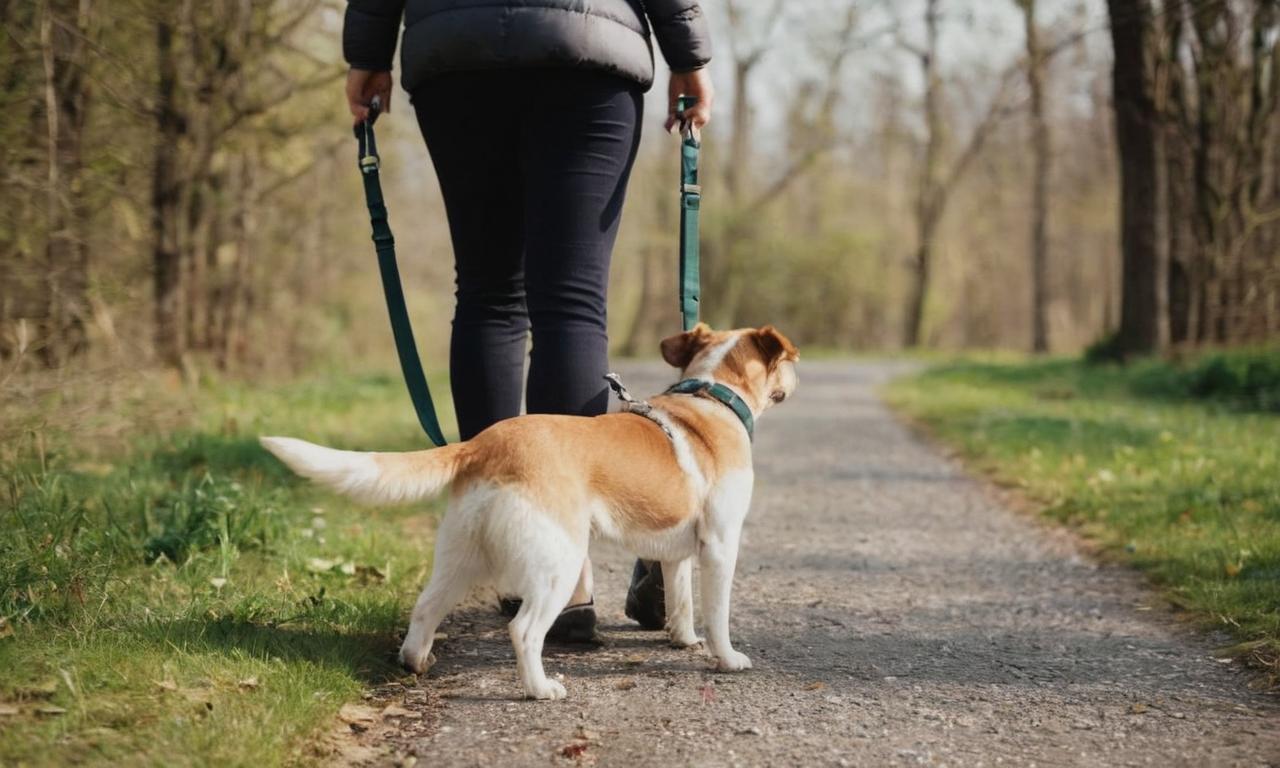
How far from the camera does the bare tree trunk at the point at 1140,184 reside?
1327 centimetres

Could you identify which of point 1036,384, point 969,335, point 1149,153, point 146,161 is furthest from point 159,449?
point 969,335

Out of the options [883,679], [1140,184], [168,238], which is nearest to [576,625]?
[883,679]

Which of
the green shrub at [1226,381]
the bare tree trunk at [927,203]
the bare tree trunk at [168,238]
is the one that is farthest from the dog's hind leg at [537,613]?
the bare tree trunk at [927,203]

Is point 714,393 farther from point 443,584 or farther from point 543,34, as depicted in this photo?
point 543,34

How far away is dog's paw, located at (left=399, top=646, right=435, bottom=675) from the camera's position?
299 cm

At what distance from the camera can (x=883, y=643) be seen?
345cm

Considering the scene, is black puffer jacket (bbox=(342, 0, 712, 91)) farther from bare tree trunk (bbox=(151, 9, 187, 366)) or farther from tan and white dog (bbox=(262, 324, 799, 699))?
bare tree trunk (bbox=(151, 9, 187, 366))

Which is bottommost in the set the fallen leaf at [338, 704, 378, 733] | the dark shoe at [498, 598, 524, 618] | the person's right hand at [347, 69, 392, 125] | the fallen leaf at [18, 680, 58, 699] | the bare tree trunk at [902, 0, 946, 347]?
the fallen leaf at [338, 704, 378, 733]

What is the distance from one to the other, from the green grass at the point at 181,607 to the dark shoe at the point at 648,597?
2.41ft

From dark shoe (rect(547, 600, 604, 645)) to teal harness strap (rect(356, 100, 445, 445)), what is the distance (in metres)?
0.65

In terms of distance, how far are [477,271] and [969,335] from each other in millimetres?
36756

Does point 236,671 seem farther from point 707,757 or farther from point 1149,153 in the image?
point 1149,153

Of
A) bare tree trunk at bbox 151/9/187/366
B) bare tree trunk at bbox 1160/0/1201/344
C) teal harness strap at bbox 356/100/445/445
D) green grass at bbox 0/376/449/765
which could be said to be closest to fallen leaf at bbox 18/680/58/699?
green grass at bbox 0/376/449/765

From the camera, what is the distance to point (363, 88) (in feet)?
11.2
